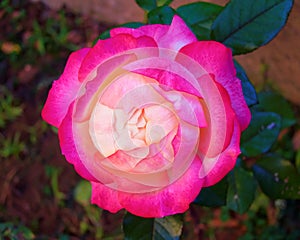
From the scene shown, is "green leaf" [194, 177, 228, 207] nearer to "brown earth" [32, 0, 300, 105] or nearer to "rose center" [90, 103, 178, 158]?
"rose center" [90, 103, 178, 158]

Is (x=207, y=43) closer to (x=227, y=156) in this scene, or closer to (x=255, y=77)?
(x=227, y=156)

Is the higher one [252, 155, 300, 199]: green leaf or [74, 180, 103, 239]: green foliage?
[252, 155, 300, 199]: green leaf

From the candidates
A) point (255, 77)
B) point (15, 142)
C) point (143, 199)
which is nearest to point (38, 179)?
point (15, 142)

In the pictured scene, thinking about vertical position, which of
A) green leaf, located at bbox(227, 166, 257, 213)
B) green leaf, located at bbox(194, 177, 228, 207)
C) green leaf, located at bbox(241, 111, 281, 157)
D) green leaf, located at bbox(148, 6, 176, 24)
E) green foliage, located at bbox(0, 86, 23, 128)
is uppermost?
green leaf, located at bbox(148, 6, 176, 24)

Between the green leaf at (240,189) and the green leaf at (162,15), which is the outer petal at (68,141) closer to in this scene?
the green leaf at (162,15)

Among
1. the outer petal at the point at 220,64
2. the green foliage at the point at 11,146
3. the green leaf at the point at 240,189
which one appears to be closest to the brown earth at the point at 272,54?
the green leaf at the point at 240,189

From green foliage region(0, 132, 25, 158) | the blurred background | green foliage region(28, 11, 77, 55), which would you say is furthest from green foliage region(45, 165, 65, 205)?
green foliage region(28, 11, 77, 55)
